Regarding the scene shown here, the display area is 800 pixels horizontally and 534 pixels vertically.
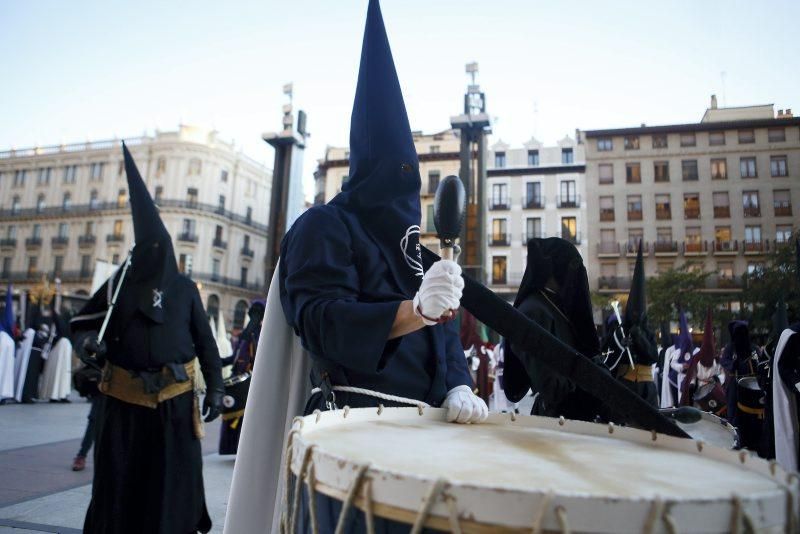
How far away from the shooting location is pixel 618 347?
→ 605 cm

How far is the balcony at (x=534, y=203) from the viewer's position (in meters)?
42.4

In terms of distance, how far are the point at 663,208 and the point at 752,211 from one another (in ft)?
18.5

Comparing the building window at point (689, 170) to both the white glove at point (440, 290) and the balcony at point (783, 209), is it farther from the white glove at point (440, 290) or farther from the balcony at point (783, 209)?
the white glove at point (440, 290)

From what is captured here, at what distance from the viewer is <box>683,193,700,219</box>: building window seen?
4012 cm

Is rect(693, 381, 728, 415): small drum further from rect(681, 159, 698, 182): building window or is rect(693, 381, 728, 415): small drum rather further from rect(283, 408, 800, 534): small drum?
rect(681, 159, 698, 182): building window

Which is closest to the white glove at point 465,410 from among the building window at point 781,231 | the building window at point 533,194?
the building window at point 781,231

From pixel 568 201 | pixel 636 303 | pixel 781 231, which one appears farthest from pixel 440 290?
pixel 568 201

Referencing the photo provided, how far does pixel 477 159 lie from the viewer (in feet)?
60.1

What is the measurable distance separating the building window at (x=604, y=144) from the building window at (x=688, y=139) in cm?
492

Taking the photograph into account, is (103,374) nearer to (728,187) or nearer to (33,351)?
(33,351)

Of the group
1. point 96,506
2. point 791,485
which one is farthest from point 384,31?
point 96,506

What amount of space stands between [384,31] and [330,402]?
138 centimetres

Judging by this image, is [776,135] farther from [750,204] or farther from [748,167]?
[750,204]

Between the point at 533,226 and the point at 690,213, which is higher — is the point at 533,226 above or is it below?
below
